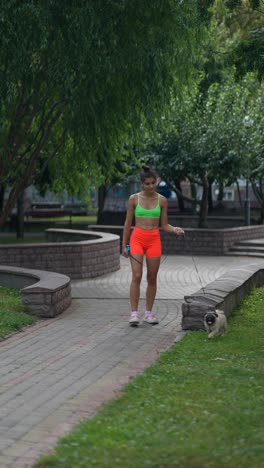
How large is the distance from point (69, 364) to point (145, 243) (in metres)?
2.66

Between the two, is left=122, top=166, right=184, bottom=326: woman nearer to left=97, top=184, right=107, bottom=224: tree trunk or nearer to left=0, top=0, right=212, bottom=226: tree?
left=0, top=0, right=212, bottom=226: tree

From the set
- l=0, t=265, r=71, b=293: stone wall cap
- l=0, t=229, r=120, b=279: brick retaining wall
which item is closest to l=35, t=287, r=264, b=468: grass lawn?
l=0, t=265, r=71, b=293: stone wall cap

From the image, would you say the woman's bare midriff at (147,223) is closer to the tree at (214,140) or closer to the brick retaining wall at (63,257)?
the brick retaining wall at (63,257)

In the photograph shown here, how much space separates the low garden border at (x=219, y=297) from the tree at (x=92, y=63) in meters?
3.68

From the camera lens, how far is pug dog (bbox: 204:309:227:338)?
8.92 m

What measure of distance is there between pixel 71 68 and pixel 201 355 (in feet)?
23.1

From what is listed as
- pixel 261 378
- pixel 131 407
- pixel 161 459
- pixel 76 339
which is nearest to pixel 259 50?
pixel 76 339

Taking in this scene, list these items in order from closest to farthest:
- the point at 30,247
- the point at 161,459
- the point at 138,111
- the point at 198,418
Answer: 1. the point at 161,459
2. the point at 198,418
3. the point at 138,111
4. the point at 30,247

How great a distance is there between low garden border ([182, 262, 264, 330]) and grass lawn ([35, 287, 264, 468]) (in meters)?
1.17

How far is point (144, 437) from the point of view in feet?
17.7

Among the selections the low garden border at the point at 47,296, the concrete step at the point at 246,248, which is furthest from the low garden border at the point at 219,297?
the concrete step at the point at 246,248

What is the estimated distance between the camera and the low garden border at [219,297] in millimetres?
9414

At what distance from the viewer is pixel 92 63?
13.7m

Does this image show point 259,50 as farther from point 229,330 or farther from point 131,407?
point 131,407
